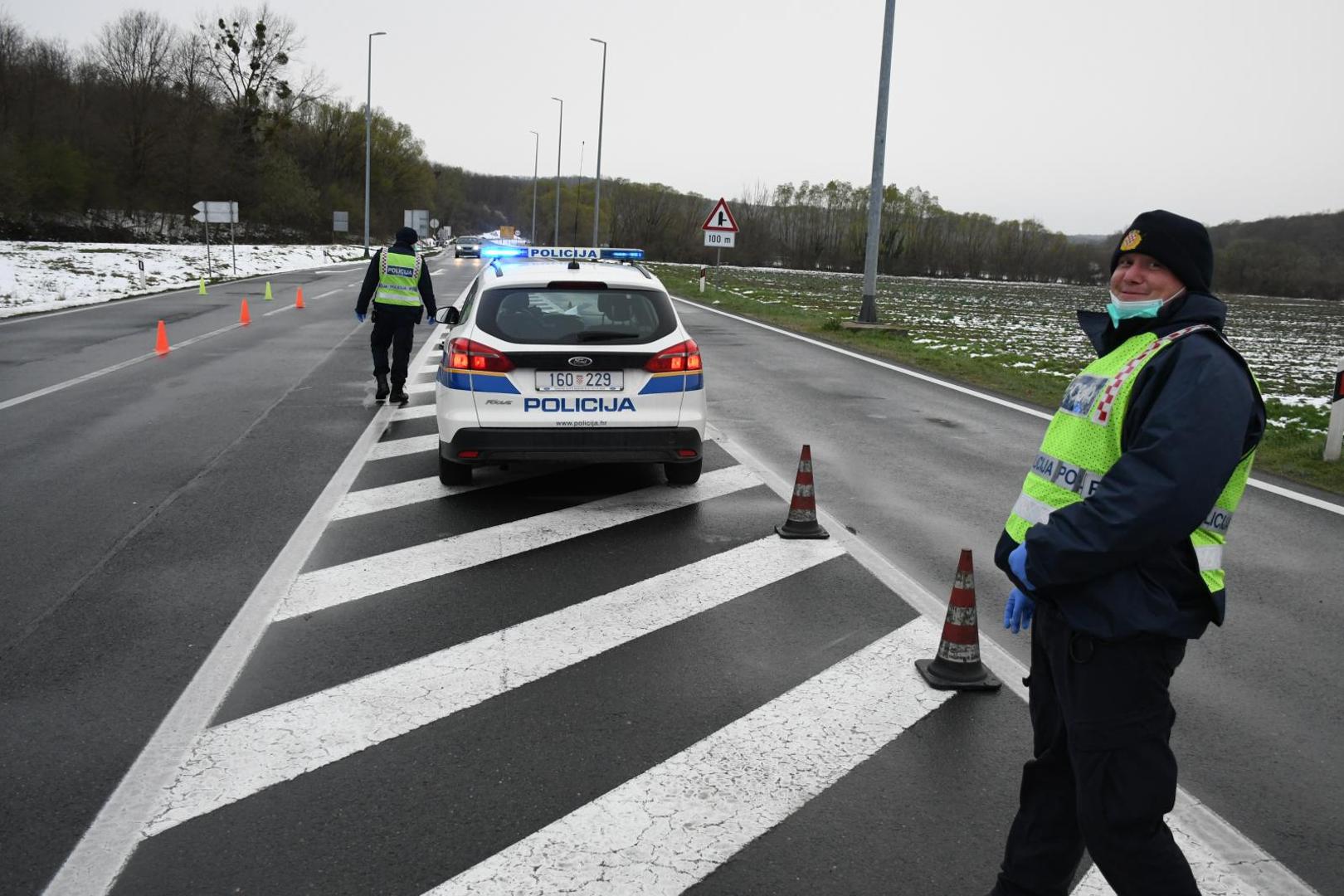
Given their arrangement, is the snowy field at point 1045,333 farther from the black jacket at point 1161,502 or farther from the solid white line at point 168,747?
the black jacket at point 1161,502

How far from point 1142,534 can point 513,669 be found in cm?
309

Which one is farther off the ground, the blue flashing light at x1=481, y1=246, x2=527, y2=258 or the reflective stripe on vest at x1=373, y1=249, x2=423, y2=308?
the blue flashing light at x1=481, y1=246, x2=527, y2=258

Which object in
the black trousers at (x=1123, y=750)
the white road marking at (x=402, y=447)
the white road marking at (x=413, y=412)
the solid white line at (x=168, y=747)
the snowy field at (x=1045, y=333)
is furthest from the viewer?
the snowy field at (x=1045, y=333)

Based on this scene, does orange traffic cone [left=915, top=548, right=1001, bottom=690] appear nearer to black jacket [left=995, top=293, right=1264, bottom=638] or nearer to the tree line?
black jacket [left=995, top=293, right=1264, bottom=638]

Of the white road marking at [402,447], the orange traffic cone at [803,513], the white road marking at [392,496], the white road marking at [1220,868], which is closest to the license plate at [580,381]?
the white road marking at [392,496]

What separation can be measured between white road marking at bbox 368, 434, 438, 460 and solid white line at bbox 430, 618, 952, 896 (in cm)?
553

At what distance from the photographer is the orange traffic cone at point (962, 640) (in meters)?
4.80

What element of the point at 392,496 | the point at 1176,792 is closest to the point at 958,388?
the point at 392,496

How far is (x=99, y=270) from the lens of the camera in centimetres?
3609

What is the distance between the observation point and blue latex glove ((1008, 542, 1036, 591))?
268 cm

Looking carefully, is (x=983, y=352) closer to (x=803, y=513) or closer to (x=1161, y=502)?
(x=803, y=513)

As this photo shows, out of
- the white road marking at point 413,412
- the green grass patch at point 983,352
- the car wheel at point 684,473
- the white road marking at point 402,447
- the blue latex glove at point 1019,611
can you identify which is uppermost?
the blue latex glove at point 1019,611

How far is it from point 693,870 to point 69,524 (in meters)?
5.48

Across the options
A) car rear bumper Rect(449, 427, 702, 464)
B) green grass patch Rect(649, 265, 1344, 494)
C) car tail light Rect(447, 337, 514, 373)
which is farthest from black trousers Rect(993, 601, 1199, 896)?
green grass patch Rect(649, 265, 1344, 494)
